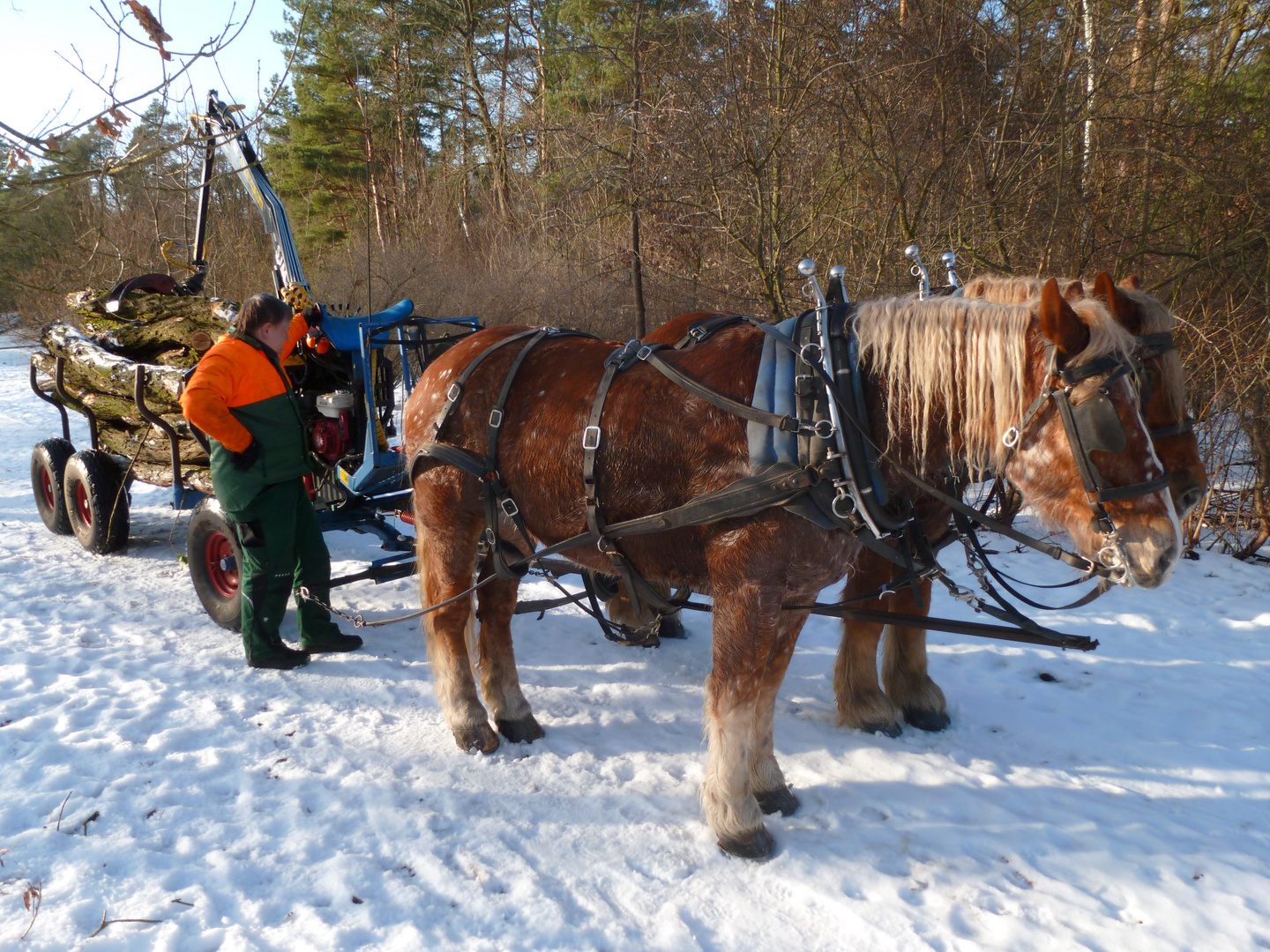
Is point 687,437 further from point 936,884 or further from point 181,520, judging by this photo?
point 181,520

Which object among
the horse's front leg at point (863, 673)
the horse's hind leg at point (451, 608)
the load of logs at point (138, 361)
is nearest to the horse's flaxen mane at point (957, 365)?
the horse's front leg at point (863, 673)

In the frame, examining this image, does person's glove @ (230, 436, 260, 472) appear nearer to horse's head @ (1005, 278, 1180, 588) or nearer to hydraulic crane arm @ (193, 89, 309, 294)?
hydraulic crane arm @ (193, 89, 309, 294)

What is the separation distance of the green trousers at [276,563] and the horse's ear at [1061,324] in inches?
129

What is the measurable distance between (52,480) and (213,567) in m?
2.47

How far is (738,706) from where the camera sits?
7.89 ft

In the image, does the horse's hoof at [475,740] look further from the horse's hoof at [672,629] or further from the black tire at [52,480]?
the black tire at [52,480]

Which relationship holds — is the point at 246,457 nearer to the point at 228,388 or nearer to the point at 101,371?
the point at 228,388

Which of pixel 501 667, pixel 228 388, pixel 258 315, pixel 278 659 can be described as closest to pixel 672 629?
pixel 501 667

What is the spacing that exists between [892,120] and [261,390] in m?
5.36

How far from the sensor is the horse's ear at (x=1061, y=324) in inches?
72.7

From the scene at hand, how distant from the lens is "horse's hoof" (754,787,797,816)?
104 inches

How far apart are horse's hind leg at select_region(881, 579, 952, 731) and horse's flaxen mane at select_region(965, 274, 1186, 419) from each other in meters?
1.27


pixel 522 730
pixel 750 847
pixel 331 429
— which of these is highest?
pixel 331 429

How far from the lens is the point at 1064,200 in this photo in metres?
5.60
